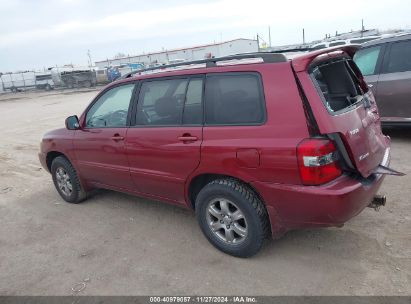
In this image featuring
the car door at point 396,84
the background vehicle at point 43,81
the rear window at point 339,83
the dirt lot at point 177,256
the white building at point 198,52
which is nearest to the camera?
the dirt lot at point 177,256

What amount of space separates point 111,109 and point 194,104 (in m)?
1.39

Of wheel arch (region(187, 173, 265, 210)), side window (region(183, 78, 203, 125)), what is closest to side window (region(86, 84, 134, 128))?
side window (region(183, 78, 203, 125))

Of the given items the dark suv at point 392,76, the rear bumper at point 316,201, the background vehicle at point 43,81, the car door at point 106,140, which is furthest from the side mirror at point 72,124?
the background vehicle at point 43,81

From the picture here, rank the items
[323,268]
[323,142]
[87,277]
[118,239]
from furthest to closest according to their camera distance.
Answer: [118,239], [87,277], [323,268], [323,142]

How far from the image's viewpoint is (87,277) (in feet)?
11.4

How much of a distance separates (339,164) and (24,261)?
10.5 ft

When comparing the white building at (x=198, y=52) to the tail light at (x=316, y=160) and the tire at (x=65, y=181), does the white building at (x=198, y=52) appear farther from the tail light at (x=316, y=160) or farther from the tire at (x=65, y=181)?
the tail light at (x=316, y=160)

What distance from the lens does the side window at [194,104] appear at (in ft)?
11.7

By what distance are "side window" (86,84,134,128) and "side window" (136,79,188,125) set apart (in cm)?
24

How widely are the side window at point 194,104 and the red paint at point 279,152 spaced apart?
0.08 metres

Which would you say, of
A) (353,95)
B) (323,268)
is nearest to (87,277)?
(323,268)

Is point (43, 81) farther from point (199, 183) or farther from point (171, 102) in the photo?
point (199, 183)

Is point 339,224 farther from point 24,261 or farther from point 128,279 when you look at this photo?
point 24,261

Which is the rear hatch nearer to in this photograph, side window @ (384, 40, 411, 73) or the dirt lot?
the dirt lot
